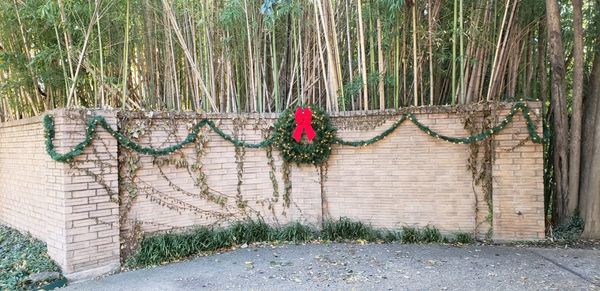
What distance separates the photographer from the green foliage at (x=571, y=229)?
15.6ft

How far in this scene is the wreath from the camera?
17.4 ft

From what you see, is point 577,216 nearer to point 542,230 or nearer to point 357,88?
point 542,230

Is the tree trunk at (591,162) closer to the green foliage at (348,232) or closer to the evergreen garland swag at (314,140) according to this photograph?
the evergreen garland swag at (314,140)

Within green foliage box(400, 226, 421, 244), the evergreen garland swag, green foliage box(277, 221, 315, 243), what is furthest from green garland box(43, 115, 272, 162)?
green foliage box(400, 226, 421, 244)

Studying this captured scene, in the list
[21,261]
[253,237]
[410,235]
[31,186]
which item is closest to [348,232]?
[410,235]

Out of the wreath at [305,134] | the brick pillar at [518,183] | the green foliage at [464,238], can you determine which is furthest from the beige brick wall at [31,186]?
the brick pillar at [518,183]

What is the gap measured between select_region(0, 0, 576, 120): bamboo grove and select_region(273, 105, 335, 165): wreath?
0.38 meters

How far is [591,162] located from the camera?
482 centimetres

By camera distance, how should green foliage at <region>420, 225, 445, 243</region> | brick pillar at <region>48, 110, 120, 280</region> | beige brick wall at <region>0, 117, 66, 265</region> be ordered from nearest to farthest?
brick pillar at <region>48, 110, 120, 280</region> → beige brick wall at <region>0, 117, 66, 265</region> → green foliage at <region>420, 225, 445, 243</region>

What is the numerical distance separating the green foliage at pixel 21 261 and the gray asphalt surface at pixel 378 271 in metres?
0.47

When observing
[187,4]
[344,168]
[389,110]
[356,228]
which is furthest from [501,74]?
[187,4]

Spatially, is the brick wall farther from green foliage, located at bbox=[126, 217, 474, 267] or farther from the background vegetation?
the background vegetation

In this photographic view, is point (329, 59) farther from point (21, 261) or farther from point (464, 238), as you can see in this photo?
point (21, 261)

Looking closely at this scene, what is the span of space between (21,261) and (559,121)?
648cm
